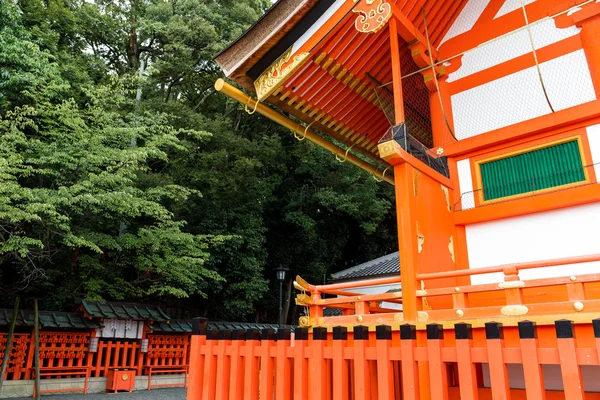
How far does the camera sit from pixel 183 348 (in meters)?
13.8

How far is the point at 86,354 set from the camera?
37.9 feet

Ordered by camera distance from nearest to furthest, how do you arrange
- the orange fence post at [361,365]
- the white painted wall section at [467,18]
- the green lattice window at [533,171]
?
the orange fence post at [361,365] < the green lattice window at [533,171] < the white painted wall section at [467,18]

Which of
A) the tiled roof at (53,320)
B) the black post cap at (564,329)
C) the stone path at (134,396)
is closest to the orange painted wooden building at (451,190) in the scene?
the black post cap at (564,329)

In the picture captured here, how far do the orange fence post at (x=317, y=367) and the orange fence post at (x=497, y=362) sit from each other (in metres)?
1.23

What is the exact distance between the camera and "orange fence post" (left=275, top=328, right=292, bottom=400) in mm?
3299

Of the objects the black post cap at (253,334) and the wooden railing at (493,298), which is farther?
the black post cap at (253,334)

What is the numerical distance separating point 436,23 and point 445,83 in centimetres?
73

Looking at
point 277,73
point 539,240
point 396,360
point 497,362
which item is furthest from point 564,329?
point 277,73

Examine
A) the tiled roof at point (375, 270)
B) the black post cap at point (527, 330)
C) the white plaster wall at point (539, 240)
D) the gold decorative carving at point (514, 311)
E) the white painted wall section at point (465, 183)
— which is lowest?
the black post cap at point (527, 330)

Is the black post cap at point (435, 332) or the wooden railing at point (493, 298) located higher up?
the wooden railing at point (493, 298)

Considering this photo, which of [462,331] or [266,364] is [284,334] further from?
[462,331]

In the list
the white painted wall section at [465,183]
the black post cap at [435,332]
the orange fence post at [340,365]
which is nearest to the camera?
the black post cap at [435,332]

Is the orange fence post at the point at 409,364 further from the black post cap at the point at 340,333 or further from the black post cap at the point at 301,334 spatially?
the black post cap at the point at 301,334

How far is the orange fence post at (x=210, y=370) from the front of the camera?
3.77m
